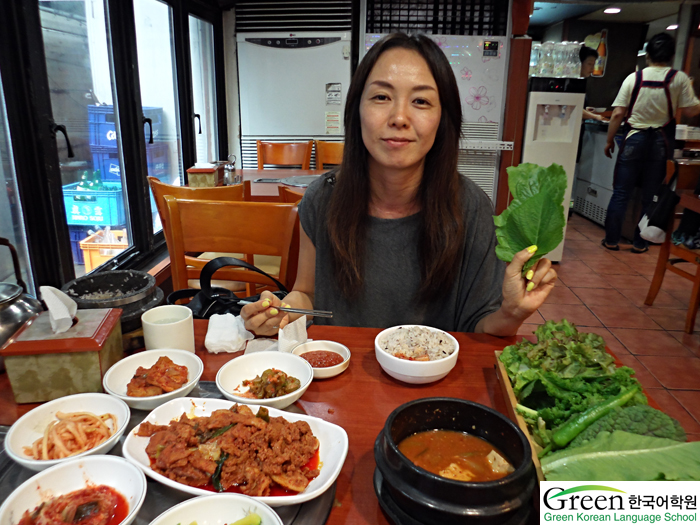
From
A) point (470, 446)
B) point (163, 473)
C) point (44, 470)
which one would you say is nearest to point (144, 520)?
point (163, 473)

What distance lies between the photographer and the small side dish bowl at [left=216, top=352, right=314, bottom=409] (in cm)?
92

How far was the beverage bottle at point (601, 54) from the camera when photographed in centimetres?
835

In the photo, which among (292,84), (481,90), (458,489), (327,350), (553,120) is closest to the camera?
(458,489)

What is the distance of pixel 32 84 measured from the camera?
201 cm

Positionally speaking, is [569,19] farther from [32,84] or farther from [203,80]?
[32,84]

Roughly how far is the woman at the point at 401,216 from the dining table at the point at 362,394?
18 cm

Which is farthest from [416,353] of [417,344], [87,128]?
[87,128]

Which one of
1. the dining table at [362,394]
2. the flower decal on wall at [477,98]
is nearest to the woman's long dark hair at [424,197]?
the dining table at [362,394]

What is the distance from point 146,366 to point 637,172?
5.35 meters

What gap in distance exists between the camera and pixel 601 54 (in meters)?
8.38

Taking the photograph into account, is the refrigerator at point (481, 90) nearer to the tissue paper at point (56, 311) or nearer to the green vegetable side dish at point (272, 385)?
the green vegetable side dish at point (272, 385)

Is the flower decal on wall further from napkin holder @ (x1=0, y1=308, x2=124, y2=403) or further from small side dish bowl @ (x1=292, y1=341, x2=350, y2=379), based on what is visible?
napkin holder @ (x1=0, y1=308, x2=124, y2=403)

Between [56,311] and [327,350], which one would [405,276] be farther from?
[56,311]

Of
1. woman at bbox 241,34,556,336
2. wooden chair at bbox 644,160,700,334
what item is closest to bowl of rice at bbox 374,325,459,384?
woman at bbox 241,34,556,336
